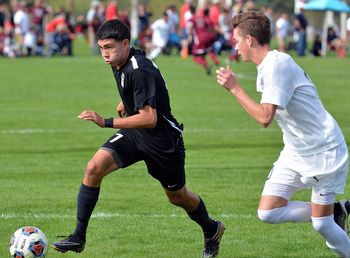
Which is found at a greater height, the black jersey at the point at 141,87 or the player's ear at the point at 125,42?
the player's ear at the point at 125,42

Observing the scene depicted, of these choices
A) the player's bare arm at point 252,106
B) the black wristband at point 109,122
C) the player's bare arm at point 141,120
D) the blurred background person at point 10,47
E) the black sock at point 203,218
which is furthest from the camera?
the blurred background person at point 10,47

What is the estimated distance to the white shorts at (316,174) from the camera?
6988 mm

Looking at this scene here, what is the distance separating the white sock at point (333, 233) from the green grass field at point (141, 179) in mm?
778

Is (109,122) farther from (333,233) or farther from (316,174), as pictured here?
(333,233)

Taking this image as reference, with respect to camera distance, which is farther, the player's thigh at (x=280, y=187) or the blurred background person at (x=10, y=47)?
the blurred background person at (x=10, y=47)

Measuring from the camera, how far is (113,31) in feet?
24.7

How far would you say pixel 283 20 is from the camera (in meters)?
46.6

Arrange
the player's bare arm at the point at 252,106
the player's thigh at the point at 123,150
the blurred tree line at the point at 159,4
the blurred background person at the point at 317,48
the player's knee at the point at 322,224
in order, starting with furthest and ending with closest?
the blurred tree line at the point at 159,4, the blurred background person at the point at 317,48, the player's thigh at the point at 123,150, the player's knee at the point at 322,224, the player's bare arm at the point at 252,106

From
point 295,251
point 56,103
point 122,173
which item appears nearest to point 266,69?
point 295,251

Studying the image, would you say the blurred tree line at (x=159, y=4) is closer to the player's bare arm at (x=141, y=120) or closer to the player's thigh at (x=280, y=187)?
the player's bare arm at (x=141, y=120)

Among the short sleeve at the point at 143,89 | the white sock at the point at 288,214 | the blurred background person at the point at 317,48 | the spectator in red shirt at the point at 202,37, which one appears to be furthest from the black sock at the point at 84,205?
the blurred background person at the point at 317,48

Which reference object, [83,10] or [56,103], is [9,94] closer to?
[56,103]

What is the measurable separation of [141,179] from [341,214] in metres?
4.83

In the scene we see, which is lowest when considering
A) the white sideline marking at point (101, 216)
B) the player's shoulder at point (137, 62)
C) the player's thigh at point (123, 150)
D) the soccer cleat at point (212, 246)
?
the white sideline marking at point (101, 216)
